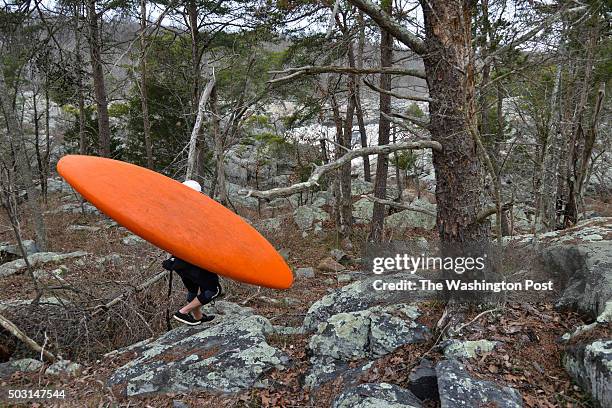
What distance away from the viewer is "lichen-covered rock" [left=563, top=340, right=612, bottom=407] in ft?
10.0

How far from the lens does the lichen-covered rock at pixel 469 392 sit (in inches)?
126

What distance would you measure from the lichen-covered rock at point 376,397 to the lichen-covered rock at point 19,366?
3635 millimetres

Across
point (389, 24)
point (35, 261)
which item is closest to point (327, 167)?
point (389, 24)

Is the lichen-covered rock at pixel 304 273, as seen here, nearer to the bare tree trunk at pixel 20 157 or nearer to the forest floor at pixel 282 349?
the forest floor at pixel 282 349

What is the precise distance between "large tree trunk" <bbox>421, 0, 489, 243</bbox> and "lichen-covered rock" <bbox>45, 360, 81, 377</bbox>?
13.9 ft

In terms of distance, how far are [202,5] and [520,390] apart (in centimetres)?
1142

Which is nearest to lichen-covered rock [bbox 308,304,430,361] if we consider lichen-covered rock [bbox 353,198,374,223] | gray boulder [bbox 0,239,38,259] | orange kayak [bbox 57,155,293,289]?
orange kayak [bbox 57,155,293,289]

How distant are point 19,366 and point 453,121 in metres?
5.49

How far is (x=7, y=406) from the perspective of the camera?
4.27 metres

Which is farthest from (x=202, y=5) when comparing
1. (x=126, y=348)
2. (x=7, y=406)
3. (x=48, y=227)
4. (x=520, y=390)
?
(x=520, y=390)

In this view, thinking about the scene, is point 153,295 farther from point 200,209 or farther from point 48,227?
point 48,227

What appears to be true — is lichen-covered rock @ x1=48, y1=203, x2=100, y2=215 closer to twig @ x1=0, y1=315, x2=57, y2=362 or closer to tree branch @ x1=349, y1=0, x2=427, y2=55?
twig @ x1=0, y1=315, x2=57, y2=362

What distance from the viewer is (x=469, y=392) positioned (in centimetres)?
329

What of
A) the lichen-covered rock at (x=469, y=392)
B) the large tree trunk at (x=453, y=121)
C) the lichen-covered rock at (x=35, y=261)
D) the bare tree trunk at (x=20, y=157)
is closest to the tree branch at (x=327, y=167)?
the large tree trunk at (x=453, y=121)
